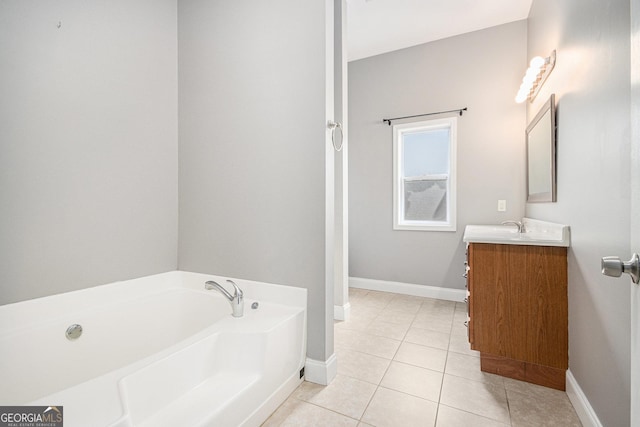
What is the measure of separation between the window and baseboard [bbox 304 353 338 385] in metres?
2.10

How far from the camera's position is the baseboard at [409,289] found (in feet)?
10.3

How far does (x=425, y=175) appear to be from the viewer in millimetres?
3389

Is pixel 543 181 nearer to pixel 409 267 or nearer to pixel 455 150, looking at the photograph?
pixel 455 150

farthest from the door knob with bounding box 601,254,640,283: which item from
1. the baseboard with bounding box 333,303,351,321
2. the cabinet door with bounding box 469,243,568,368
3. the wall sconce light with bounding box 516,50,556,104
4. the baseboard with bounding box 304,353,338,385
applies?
the baseboard with bounding box 333,303,351,321

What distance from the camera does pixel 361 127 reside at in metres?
3.66

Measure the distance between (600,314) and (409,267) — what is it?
2.18 meters

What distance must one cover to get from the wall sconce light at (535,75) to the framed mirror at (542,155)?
0.26 metres

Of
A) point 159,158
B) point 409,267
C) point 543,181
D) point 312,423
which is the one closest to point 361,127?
point 409,267

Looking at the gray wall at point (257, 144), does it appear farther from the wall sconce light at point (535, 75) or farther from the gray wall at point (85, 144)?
the wall sconce light at point (535, 75)

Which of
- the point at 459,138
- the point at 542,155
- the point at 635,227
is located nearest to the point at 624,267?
the point at 635,227

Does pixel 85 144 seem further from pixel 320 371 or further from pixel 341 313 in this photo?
pixel 341 313

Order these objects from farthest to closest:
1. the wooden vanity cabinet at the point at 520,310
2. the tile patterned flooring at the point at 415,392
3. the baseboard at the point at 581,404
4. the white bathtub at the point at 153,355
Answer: the wooden vanity cabinet at the point at 520,310 → the tile patterned flooring at the point at 415,392 → the baseboard at the point at 581,404 → the white bathtub at the point at 153,355

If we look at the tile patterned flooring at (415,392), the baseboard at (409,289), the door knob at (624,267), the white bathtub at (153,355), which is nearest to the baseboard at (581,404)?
the tile patterned flooring at (415,392)

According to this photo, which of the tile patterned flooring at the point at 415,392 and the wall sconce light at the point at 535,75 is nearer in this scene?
the tile patterned flooring at the point at 415,392
